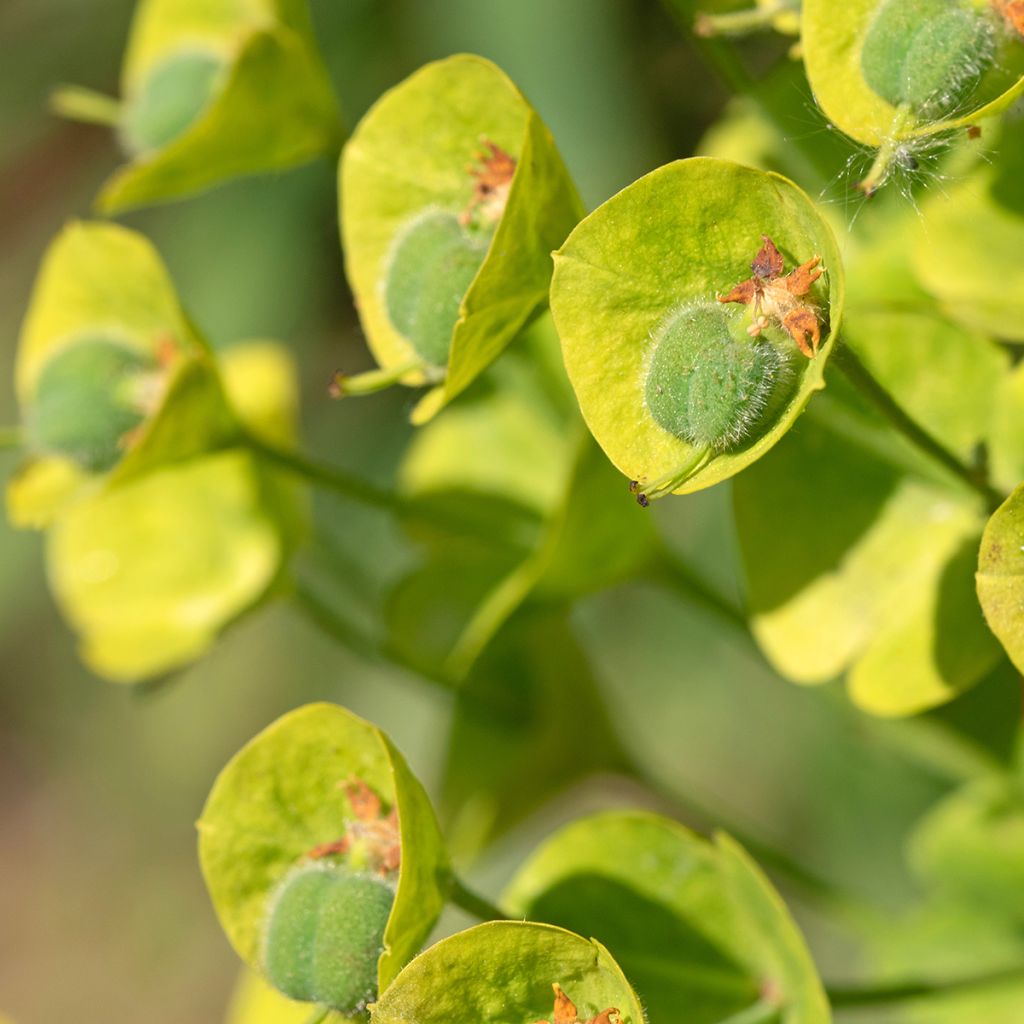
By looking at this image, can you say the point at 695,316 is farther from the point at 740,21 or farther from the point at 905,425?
the point at 740,21

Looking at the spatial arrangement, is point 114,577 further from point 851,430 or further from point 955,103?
point 955,103

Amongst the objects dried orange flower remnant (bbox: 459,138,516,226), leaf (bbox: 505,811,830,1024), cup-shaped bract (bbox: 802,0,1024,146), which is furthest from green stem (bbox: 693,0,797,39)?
leaf (bbox: 505,811,830,1024)

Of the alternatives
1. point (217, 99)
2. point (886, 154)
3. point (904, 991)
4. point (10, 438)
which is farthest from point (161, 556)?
point (886, 154)

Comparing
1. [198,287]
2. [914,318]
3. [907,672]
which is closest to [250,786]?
[907,672]

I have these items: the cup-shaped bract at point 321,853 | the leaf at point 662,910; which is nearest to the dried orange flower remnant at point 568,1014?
the cup-shaped bract at point 321,853

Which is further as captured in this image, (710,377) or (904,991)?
(904,991)

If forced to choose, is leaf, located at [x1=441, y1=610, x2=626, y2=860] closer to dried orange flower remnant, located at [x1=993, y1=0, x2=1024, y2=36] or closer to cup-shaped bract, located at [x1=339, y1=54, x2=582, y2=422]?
cup-shaped bract, located at [x1=339, y1=54, x2=582, y2=422]
